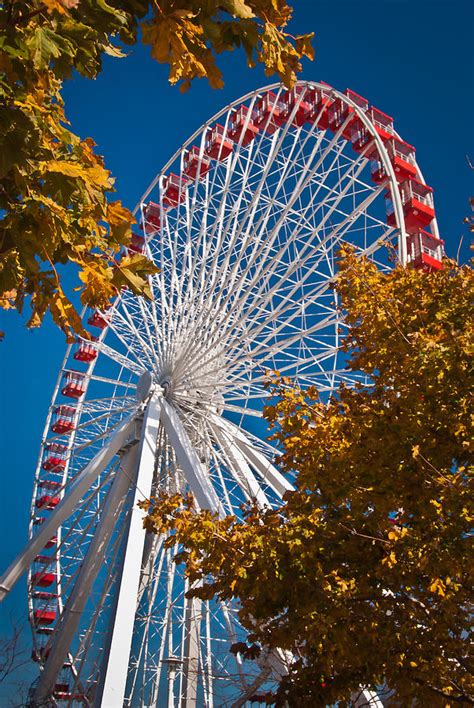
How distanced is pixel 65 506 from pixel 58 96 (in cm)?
1362

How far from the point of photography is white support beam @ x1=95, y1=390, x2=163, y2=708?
1116cm

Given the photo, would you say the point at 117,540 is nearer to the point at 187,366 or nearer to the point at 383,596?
the point at 187,366

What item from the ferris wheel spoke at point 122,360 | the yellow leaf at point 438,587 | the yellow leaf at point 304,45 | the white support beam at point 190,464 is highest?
the ferris wheel spoke at point 122,360

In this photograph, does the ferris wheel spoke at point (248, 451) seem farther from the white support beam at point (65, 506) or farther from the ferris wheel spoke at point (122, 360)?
the ferris wheel spoke at point (122, 360)

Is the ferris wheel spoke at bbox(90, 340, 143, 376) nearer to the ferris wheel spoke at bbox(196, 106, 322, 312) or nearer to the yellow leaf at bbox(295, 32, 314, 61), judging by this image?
the ferris wheel spoke at bbox(196, 106, 322, 312)

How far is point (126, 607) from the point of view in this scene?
12.1m

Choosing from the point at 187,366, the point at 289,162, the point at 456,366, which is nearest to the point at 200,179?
the point at 289,162

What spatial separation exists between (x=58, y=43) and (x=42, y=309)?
56.8 inches

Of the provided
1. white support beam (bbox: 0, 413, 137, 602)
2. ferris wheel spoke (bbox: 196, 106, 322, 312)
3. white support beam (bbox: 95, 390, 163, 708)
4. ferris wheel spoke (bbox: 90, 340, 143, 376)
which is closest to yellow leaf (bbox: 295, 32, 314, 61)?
white support beam (bbox: 95, 390, 163, 708)

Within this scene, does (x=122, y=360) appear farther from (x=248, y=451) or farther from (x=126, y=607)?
(x=126, y=607)

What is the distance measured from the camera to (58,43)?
108 inches

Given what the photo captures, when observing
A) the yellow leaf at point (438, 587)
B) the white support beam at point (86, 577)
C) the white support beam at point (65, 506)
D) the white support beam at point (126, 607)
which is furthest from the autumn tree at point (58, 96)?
the white support beam at point (65, 506)

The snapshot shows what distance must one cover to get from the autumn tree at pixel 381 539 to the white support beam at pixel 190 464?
386 cm

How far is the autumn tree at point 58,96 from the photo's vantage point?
2781mm
